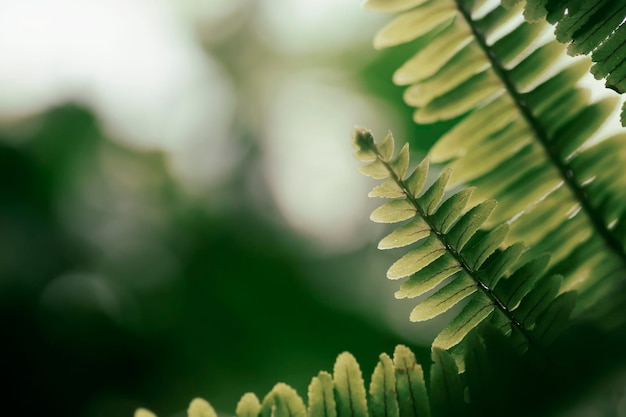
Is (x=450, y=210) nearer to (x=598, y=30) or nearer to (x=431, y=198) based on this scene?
(x=431, y=198)

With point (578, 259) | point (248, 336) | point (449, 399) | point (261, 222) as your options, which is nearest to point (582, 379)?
point (449, 399)

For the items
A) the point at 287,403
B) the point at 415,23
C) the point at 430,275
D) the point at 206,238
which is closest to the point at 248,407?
the point at 287,403

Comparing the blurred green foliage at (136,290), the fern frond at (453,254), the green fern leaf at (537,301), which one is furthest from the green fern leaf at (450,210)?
the blurred green foliage at (136,290)

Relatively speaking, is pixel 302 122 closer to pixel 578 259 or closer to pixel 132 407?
pixel 132 407

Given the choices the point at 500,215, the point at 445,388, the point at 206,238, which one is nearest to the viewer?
the point at 445,388

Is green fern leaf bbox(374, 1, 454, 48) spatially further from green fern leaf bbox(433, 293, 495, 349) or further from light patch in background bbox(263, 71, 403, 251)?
light patch in background bbox(263, 71, 403, 251)

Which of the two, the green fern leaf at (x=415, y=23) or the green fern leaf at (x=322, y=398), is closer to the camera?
the green fern leaf at (x=322, y=398)

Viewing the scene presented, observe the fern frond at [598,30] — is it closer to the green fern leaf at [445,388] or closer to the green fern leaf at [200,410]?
the green fern leaf at [445,388]

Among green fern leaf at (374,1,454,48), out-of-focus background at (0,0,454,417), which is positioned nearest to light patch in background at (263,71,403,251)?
out-of-focus background at (0,0,454,417)
